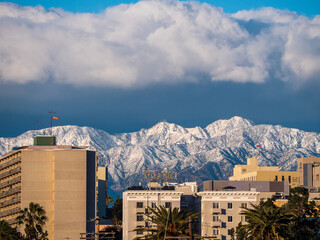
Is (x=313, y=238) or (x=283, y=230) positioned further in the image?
(x=313, y=238)

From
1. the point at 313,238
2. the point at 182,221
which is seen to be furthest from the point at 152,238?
the point at 313,238

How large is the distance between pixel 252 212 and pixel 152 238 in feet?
76.6

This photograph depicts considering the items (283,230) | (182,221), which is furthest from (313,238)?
(182,221)

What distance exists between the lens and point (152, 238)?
17150 cm

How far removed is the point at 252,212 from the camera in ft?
582

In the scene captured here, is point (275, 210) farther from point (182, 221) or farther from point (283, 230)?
point (182, 221)

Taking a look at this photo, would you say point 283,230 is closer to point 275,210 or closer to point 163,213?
point 275,210

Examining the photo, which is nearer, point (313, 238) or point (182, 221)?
point (182, 221)

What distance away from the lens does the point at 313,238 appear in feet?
639

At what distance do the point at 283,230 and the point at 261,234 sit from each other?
7382mm

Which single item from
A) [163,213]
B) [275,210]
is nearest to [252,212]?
[275,210]

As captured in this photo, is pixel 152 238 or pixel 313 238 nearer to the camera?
pixel 152 238

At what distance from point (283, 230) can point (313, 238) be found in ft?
76.3

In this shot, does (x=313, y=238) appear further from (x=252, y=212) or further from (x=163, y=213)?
(x=163, y=213)
